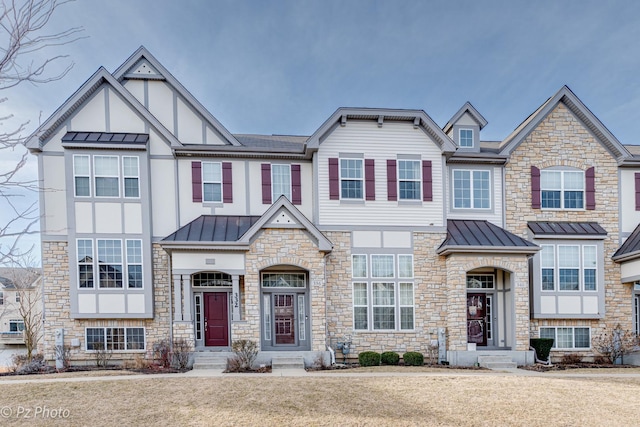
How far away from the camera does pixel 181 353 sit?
12742mm

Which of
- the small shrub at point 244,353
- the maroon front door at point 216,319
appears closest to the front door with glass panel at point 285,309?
the maroon front door at point 216,319

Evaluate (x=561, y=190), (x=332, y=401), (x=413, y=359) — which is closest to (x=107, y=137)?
(x=332, y=401)

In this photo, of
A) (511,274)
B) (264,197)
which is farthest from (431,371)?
(264,197)

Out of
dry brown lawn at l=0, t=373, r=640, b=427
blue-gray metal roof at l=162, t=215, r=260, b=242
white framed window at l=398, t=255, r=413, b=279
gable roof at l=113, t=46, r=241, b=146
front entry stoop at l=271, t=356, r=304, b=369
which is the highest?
gable roof at l=113, t=46, r=241, b=146

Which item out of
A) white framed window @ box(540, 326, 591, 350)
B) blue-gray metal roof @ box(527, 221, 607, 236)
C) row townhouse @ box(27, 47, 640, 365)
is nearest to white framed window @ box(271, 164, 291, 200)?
row townhouse @ box(27, 47, 640, 365)

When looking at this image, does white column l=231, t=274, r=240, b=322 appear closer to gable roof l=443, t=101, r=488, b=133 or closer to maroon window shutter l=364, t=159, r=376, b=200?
maroon window shutter l=364, t=159, r=376, b=200

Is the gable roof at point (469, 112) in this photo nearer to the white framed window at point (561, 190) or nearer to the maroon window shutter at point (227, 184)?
the white framed window at point (561, 190)

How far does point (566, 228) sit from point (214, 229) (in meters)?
13.7

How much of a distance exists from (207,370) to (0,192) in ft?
34.2

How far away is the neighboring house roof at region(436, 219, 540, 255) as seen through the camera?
13844 millimetres

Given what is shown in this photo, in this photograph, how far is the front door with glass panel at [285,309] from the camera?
47.4ft

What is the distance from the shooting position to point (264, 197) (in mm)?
15055

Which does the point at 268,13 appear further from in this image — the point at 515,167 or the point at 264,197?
the point at 515,167

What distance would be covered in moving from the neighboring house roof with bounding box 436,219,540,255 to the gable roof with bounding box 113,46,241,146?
9.30 metres
